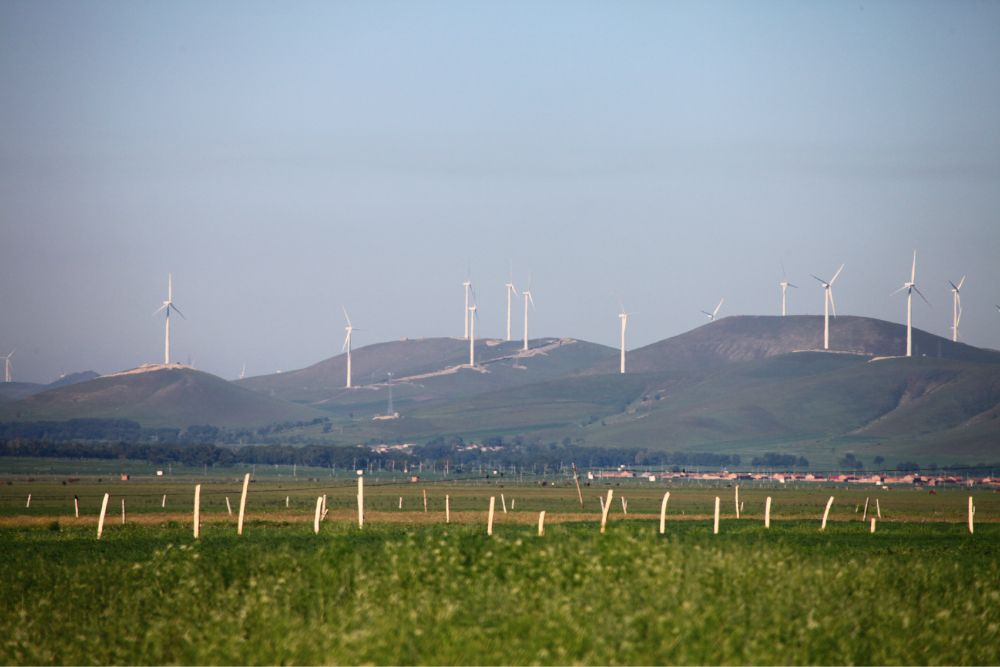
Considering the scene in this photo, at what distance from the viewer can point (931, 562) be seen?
37.6 meters

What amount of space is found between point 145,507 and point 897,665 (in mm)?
100951

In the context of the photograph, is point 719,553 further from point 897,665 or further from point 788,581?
point 897,665

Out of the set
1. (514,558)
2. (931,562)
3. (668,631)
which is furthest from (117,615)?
(931,562)

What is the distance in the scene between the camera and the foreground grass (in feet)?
84.2

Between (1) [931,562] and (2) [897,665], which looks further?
(1) [931,562]

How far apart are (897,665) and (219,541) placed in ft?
88.5

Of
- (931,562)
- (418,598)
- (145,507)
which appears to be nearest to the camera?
(418,598)

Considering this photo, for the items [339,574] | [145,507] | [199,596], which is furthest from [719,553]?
[145,507]

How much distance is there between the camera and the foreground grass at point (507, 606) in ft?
84.2

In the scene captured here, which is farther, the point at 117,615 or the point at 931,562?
the point at 931,562

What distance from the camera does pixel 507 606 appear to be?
91.0 ft

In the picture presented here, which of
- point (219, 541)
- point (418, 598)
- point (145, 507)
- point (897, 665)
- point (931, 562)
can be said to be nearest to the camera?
point (897, 665)

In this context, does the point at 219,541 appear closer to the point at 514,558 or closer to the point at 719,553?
the point at 514,558

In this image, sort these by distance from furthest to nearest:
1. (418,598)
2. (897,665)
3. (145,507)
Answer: (145,507)
(418,598)
(897,665)
